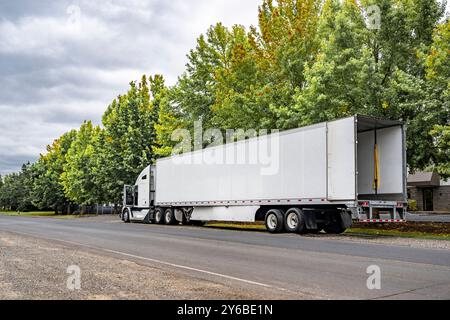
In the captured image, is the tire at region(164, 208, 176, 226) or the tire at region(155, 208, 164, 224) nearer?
the tire at region(164, 208, 176, 226)

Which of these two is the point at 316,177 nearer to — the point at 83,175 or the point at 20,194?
the point at 83,175

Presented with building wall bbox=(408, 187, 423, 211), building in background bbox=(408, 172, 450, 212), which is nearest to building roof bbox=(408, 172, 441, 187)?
building in background bbox=(408, 172, 450, 212)

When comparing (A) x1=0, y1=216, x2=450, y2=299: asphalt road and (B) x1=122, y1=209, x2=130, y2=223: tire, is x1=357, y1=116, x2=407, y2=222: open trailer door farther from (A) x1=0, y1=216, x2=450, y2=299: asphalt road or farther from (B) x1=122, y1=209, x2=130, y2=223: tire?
(B) x1=122, y1=209, x2=130, y2=223: tire

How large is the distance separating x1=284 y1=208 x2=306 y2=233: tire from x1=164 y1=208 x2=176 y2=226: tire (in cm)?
1064

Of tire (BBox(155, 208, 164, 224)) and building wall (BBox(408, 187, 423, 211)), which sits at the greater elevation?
building wall (BBox(408, 187, 423, 211))

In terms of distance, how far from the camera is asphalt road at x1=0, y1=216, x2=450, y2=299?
24.3ft

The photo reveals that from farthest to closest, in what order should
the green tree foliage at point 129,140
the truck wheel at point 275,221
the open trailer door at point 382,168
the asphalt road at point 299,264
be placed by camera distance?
the green tree foliage at point 129,140
the truck wheel at point 275,221
the open trailer door at point 382,168
the asphalt road at point 299,264

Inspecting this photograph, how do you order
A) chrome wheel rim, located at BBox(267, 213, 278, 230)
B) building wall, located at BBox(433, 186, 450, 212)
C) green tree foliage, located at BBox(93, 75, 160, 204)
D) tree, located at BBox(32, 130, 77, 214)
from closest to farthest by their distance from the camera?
chrome wheel rim, located at BBox(267, 213, 278, 230) < green tree foliage, located at BBox(93, 75, 160, 204) < building wall, located at BBox(433, 186, 450, 212) < tree, located at BBox(32, 130, 77, 214)

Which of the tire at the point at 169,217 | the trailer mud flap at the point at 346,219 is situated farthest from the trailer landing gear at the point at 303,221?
the tire at the point at 169,217

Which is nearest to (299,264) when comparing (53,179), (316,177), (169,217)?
(316,177)

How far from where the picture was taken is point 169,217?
29250mm

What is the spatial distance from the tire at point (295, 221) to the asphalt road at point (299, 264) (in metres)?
3.80

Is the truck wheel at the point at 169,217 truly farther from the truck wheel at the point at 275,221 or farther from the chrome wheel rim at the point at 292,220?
the chrome wheel rim at the point at 292,220

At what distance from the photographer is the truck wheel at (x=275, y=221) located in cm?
2012
